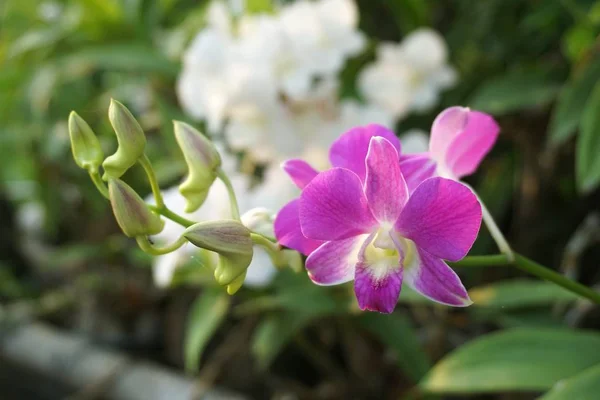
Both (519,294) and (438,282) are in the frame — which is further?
(519,294)

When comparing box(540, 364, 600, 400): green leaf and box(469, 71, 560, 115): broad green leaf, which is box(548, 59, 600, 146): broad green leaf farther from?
box(540, 364, 600, 400): green leaf

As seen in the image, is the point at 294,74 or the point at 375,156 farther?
the point at 294,74

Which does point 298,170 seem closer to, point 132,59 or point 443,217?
point 443,217

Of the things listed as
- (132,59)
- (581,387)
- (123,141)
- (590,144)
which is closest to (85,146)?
(123,141)

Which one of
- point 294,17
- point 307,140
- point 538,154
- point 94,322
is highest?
point 294,17

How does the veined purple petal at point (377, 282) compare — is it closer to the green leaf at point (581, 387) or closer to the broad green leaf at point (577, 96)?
the green leaf at point (581, 387)

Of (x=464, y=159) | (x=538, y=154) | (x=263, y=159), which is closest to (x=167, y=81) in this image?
(x=263, y=159)

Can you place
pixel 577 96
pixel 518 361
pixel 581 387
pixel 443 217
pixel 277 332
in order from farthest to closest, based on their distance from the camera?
pixel 277 332, pixel 577 96, pixel 518 361, pixel 581 387, pixel 443 217

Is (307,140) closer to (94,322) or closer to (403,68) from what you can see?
(403,68)

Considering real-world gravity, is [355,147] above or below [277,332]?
above
